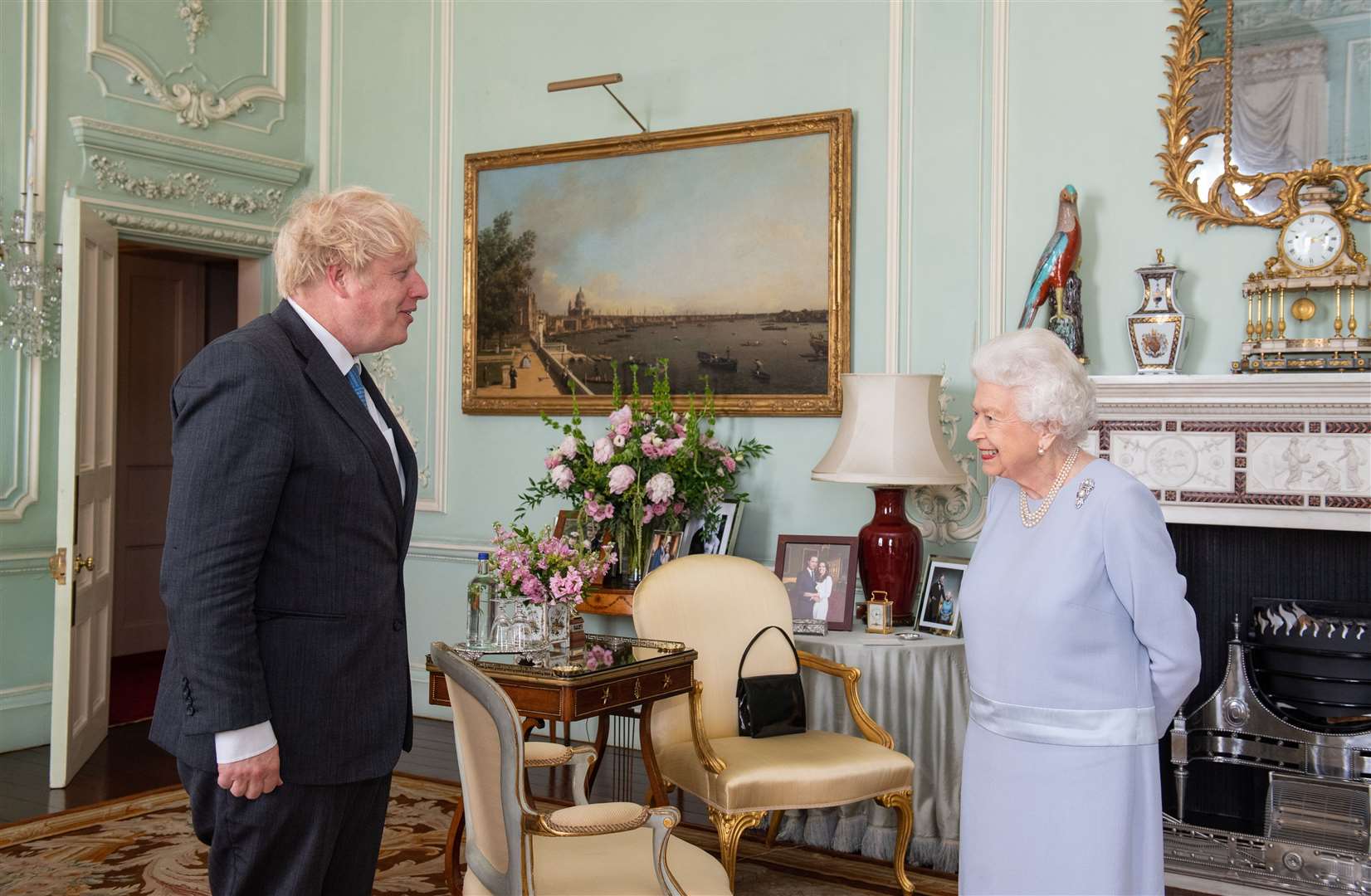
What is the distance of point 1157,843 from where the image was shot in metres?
2.33

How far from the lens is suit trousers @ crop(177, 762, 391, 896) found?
188 cm

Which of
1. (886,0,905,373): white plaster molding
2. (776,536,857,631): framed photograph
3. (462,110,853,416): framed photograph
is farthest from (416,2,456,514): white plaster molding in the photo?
(886,0,905,373): white plaster molding

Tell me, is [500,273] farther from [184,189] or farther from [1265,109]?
[1265,109]

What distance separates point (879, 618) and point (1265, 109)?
2.30 m

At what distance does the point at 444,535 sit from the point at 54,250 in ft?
7.45

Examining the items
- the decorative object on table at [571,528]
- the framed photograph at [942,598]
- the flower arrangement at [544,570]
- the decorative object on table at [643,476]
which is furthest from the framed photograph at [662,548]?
the flower arrangement at [544,570]

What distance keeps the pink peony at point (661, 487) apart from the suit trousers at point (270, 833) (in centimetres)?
286

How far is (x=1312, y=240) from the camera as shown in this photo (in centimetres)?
414

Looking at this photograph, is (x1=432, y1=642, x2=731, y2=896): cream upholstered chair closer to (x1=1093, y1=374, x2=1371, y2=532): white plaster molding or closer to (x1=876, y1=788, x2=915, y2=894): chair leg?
(x1=876, y1=788, x2=915, y2=894): chair leg

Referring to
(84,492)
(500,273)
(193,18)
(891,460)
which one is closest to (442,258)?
(500,273)

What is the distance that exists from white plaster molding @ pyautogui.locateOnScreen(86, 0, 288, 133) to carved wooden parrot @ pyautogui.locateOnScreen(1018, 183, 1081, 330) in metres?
4.27

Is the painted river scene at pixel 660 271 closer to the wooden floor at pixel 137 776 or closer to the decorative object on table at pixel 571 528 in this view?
the decorative object on table at pixel 571 528

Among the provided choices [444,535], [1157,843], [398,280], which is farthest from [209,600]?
[444,535]

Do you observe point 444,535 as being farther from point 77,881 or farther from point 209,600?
point 209,600
